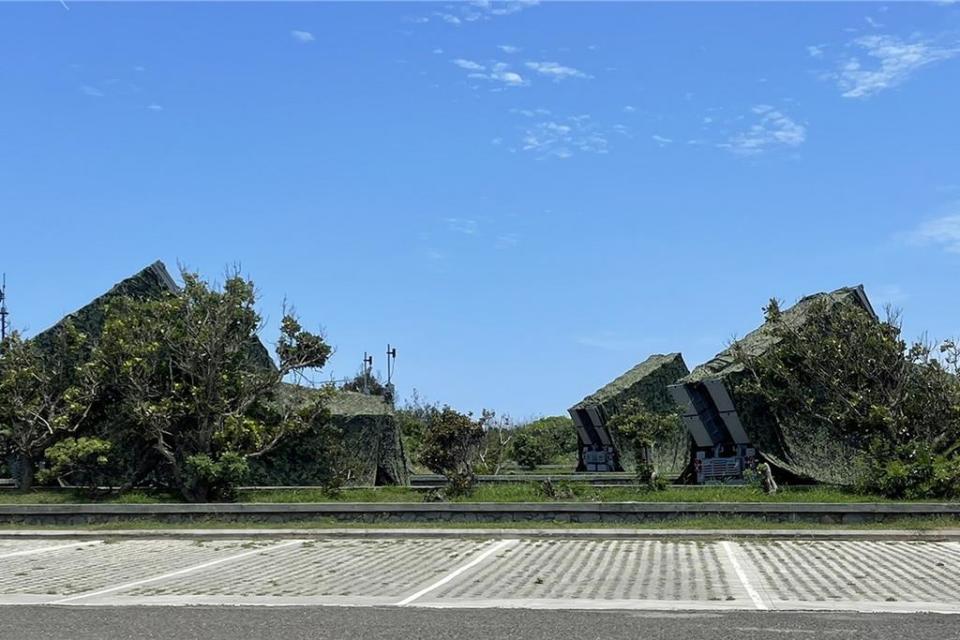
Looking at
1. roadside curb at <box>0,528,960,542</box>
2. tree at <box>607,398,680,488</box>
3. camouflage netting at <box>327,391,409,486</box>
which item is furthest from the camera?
tree at <box>607,398,680,488</box>

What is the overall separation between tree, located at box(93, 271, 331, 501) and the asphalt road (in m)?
14.3

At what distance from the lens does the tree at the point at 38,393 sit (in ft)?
82.7

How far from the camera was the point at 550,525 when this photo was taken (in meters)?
19.0

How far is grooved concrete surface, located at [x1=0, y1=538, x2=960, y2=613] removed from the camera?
10.3 metres

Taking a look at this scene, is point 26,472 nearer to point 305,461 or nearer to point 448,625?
point 305,461

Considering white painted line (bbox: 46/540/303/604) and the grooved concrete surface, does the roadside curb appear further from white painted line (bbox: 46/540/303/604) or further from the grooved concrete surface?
white painted line (bbox: 46/540/303/604)

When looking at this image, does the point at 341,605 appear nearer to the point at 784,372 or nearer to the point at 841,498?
the point at 841,498

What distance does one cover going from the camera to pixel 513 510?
1980 cm

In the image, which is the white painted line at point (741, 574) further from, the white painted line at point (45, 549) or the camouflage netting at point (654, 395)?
the camouflage netting at point (654, 395)

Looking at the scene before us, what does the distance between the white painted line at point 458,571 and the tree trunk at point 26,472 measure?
15608mm

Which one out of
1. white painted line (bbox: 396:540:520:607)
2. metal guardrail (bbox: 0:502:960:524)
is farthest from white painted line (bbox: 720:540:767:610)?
white painted line (bbox: 396:540:520:607)

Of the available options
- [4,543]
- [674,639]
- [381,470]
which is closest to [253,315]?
[381,470]

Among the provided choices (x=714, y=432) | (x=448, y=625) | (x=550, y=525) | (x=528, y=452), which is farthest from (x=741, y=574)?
(x=528, y=452)

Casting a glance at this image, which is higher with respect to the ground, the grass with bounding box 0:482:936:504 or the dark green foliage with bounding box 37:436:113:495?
the dark green foliage with bounding box 37:436:113:495
